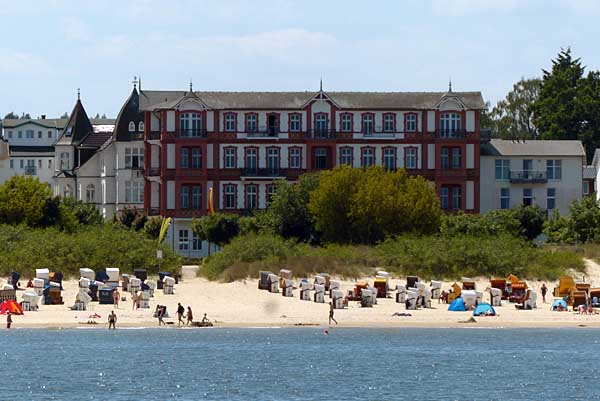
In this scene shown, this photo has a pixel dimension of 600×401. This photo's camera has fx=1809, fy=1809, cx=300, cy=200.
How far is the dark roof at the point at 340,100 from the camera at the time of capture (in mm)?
132625

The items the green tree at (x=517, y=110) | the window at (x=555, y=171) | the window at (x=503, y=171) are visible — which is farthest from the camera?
the green tree at (x=517, y=110)

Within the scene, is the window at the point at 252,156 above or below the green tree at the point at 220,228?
above

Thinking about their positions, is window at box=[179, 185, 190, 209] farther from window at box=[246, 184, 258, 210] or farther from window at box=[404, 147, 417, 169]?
window at box=[404, 147, 417, 169]

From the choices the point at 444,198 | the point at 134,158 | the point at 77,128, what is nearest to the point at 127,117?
the point at 134,158

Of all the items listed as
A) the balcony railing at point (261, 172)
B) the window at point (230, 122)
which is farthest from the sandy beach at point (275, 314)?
the window at point (230, 122)

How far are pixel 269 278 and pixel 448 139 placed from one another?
39.7 m

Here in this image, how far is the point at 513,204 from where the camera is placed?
136 meters

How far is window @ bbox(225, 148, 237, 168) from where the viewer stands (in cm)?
13200

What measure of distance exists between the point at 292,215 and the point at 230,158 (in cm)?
1115

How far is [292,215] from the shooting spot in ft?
403

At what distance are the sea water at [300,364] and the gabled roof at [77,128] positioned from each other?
69.4 m

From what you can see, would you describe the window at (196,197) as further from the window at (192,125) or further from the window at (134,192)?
the window at (134,192)

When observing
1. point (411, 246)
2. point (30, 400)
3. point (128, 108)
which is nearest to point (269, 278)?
point (411, 246)

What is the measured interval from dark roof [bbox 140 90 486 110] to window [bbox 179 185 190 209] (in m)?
6.04
